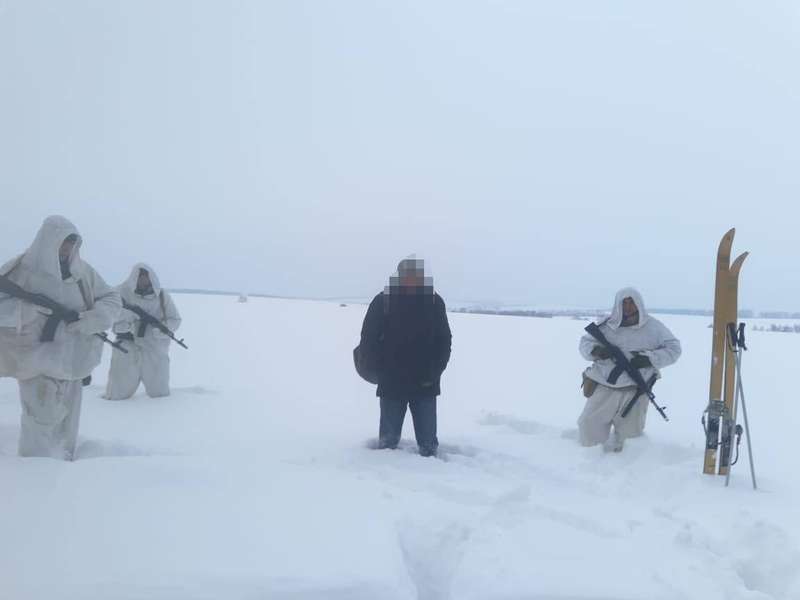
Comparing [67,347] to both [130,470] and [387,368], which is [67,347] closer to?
[130,470]

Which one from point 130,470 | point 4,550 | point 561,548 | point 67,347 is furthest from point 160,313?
point 561,548

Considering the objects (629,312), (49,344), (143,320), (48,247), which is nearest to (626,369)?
(629,312)

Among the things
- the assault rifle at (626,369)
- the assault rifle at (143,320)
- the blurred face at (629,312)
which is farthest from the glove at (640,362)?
the assault rifle at (143,320)

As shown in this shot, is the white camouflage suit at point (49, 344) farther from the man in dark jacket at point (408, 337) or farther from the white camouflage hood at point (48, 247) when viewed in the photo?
Result: the man in dark jacket at point (408, 337)

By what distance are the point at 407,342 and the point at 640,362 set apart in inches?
83.6

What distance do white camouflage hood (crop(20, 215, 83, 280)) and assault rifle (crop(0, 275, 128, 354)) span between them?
0.18 metres

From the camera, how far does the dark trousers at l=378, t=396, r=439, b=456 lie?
4.93 meters

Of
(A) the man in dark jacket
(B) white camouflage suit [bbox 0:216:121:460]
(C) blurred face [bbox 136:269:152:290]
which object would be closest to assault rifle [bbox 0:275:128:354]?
(B) white camouflage suit [bbox 0:216:121:460]

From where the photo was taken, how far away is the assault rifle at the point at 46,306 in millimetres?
3980

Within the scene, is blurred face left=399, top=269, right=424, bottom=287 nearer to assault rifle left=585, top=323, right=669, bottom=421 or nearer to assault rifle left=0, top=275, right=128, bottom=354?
assault rifle left=585, top=323, right=669, bottom=421

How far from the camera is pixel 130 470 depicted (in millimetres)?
3125

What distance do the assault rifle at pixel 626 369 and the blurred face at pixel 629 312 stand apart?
25cm

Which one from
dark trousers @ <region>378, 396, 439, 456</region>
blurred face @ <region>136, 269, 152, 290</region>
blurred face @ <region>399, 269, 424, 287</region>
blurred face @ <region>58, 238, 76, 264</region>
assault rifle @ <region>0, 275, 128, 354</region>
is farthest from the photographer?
blurred face @ <region>136, 269, 152, 290</region>

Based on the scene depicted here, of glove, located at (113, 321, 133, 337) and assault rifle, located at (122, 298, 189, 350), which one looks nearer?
glove, located at (113, 321, 133, 337)
